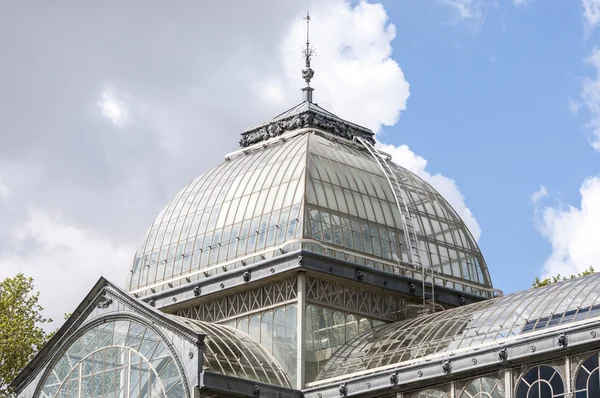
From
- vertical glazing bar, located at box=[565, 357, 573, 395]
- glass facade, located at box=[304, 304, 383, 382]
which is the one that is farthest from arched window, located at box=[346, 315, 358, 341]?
vertical glazing bar, located at box=[565, 357, 573, 395]

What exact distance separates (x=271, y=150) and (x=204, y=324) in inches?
528

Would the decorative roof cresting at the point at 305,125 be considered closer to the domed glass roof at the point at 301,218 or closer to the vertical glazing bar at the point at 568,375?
the domed glass roof at the point at 301,218

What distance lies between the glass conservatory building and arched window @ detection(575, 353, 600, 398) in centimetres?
6

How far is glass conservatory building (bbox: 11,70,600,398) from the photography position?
5603 centimetres

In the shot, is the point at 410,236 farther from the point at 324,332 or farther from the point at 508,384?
the point at 508,384

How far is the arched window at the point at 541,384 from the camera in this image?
172ft

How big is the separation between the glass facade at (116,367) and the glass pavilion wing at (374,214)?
33.3 ft

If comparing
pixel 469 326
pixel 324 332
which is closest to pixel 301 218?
pixel 324 332

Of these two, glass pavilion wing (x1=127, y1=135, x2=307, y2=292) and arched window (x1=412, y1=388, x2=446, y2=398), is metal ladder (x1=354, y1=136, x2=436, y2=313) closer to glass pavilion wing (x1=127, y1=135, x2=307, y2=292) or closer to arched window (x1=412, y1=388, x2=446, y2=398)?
glass pavilion wing (x1=127, y1=135, x2=307, y2=292)

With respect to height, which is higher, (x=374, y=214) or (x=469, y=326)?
(x=374, y=214)

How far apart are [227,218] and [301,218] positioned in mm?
5296

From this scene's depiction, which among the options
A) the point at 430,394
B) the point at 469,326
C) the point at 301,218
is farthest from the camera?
the point at 301,218

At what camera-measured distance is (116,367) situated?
62781mm

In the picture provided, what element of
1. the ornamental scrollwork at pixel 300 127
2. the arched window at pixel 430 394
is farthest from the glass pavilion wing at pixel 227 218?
the arched window at pixel 430 394
